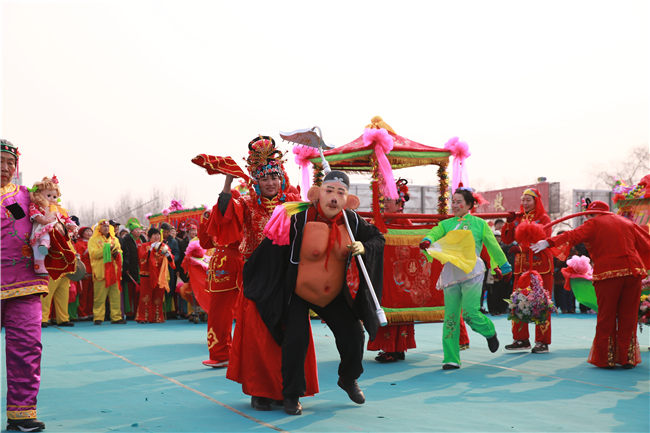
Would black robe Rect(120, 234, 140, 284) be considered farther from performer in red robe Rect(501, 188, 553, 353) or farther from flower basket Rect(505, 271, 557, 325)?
flower basket Rect(505, 271, 557, 325)

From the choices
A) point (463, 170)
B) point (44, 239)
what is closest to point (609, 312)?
point (463, 170)

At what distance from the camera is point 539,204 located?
293 inches

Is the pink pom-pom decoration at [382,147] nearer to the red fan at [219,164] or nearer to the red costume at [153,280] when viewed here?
the red fan at [219,164]

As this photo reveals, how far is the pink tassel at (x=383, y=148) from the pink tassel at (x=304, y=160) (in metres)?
0.91

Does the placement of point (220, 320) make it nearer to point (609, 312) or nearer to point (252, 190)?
point (252, 190)

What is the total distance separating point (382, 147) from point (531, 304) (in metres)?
2.44

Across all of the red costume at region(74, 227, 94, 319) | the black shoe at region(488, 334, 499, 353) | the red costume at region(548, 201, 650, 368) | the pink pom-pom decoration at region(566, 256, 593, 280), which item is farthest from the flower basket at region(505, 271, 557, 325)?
the red costume at region(74, 227, 94, 319)

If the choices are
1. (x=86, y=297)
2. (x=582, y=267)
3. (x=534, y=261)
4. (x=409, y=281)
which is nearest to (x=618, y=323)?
(x=582, y=267)

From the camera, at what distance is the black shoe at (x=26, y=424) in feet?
13.0

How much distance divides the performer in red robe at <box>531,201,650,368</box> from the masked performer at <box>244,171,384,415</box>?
2.53 meters

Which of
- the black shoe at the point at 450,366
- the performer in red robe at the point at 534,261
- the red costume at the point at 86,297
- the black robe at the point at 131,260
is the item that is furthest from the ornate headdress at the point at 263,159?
the red costume at the point at 86,297

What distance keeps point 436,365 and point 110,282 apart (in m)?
6.81

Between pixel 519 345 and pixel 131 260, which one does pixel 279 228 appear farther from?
pixel 131 260

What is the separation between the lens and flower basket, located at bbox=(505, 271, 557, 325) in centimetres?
725
